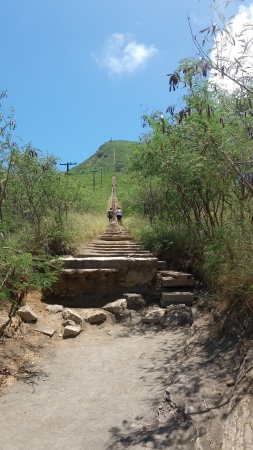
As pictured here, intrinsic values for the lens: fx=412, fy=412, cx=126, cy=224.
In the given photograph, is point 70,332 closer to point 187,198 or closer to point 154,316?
point 154,316

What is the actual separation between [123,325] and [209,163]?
3.51 meters

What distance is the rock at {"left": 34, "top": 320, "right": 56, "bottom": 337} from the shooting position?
6.86 meters

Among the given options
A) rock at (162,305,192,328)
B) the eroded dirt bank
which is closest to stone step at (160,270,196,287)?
rock at (162,305,192,328)

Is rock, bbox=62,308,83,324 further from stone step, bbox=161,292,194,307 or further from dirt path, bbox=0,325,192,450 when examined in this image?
stone step, bbox=161,292,194,307

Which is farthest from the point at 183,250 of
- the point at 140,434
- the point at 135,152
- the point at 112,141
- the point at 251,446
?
the point at 112,141

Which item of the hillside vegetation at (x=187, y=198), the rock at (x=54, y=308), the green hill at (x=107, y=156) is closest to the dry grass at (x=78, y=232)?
the hillside vegetation at (x=187, y=198)

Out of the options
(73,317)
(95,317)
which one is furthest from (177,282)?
(73,317)

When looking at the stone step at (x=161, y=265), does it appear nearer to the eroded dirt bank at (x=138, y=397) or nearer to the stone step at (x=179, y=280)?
the stone step at (x=179, y=280)

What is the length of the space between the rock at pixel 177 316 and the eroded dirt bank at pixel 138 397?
58cm

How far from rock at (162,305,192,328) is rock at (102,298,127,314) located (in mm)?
1008

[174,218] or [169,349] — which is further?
[174,218]

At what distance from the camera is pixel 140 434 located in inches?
151

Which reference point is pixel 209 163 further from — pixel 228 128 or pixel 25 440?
pixel 25 440

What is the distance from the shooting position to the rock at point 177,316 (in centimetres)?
719
